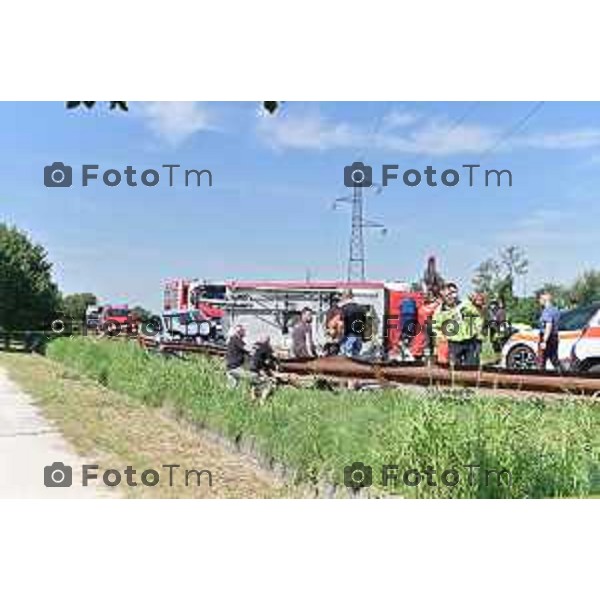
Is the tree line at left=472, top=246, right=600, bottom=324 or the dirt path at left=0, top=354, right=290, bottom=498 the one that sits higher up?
the tree line at left=472, top=246, right=600, bottom=324

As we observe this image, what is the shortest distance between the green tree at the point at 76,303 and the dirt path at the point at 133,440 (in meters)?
0.30

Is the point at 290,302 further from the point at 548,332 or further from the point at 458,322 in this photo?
the point at 548,332

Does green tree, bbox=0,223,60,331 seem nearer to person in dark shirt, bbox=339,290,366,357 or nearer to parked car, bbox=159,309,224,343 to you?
parked car, bbox=159,309,224,343

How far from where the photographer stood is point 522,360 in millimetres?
5992

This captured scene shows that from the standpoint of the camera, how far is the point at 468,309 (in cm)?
590

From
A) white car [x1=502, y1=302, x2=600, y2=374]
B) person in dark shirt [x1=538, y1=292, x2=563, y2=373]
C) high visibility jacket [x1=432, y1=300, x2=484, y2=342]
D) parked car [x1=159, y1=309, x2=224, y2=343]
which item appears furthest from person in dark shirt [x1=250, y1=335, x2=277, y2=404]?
person in dark shirt [x1=538, y1=292, x2=563, y2=373]

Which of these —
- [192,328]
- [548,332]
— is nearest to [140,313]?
[192,328]

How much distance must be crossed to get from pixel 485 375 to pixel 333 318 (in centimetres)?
90

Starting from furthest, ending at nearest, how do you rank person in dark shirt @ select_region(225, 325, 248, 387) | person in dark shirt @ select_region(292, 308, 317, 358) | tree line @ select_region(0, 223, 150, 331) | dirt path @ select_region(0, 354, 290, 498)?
person in dark shirt @ select_region(225, 325, 248, 387) < person in dark shirt @ select_region(292, 308, 317, 358) < tree line @ select_region(0, 223, 150, 331) < dirt path @ select_region(0, 354, 290, 498)

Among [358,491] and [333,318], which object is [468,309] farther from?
[358,491]

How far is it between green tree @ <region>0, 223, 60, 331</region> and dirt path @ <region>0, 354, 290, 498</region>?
210mm

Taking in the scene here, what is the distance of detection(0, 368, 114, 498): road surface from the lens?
5492 millimetres

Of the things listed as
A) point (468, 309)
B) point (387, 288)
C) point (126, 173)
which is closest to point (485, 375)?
point (468, 309)

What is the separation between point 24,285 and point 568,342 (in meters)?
3.00
